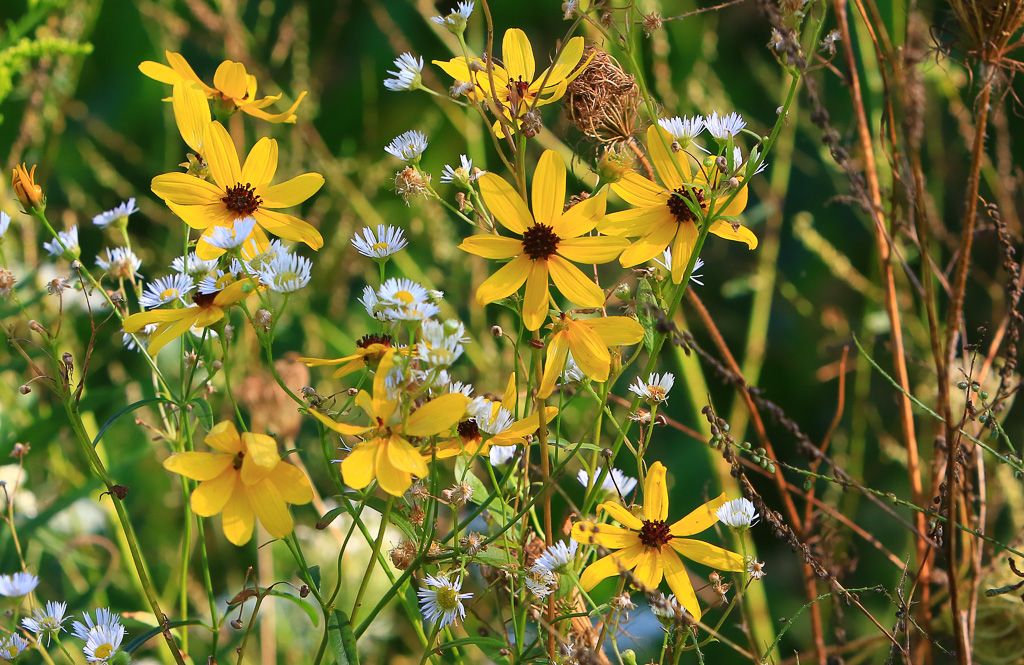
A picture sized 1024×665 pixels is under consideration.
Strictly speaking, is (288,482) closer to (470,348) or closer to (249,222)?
(249,222)

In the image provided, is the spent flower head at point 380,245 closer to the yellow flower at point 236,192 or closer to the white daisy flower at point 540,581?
the yellow flower at point 236,192

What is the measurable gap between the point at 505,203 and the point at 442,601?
0.15 metres

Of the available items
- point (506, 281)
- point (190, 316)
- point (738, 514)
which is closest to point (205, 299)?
point (190, 316)

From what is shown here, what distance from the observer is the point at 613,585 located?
790 mm

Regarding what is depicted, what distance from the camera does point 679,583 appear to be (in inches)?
12.3

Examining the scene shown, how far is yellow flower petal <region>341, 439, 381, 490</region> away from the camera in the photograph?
0.25 m

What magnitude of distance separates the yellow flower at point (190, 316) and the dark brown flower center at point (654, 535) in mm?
171

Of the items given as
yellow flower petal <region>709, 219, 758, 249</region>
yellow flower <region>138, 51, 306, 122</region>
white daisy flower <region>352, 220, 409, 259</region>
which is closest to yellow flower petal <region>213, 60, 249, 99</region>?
yellow flower <region>138, 51, 306, 122</region>

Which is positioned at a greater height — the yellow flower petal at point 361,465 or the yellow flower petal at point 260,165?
the yellow flower petal at point 260,165

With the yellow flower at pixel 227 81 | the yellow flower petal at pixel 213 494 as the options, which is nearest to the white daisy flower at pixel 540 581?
the yellow flower petal at pixel 213 494

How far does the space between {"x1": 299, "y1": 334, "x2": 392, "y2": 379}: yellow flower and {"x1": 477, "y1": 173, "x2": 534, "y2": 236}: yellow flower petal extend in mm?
62

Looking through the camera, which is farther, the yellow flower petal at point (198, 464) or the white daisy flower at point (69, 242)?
the white daisy flower at point (69, 242)

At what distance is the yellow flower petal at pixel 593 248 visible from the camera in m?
0.30

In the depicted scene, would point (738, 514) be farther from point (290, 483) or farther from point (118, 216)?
point (118, 216)
